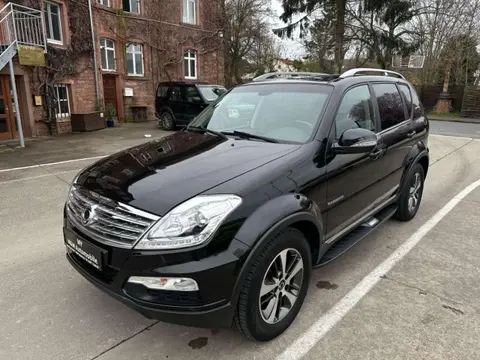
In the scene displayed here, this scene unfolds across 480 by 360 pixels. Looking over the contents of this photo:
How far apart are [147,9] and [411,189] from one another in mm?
16730

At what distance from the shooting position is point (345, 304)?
113 inches

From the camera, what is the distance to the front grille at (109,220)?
6.70 ft

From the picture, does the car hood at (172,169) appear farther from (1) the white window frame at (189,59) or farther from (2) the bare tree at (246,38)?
(2) the bare tree at (246,38)

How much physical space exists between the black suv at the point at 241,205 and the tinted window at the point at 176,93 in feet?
35.4

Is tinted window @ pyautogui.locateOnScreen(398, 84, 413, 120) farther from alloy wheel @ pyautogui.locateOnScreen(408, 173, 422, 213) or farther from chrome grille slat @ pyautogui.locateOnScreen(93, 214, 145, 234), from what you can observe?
chrome grille slat @ pyautogui.locateOnScreen(93, 214, 145, 234)

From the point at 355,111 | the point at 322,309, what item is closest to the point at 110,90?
the point at 355,111

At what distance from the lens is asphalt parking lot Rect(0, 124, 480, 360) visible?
93.4 inches

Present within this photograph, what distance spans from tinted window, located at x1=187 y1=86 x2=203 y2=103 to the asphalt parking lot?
949 cm

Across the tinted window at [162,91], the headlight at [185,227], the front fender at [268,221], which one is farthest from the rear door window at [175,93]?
the headlight at [185,227]

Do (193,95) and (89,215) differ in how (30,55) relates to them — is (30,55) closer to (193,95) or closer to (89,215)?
(193,95)

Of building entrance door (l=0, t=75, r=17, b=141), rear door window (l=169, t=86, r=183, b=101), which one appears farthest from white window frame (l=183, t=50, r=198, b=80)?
building entrance door (l=0, t=75, r=17, b=141)

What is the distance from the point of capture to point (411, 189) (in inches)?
174

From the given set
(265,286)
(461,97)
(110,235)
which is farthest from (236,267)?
(461,97)

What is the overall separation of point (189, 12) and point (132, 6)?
11.1 ft
